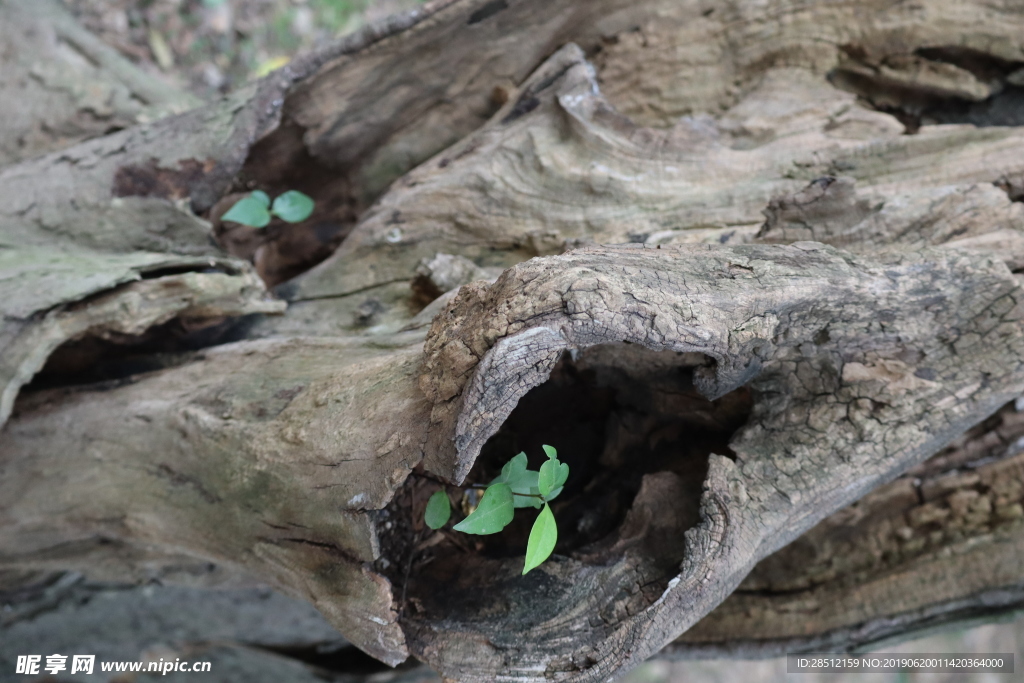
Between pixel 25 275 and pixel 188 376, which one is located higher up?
pixel 25 275

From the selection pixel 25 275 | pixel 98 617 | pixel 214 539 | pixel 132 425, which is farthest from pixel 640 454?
pixel 98 617

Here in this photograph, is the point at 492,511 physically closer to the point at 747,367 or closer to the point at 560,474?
the point at 560,474

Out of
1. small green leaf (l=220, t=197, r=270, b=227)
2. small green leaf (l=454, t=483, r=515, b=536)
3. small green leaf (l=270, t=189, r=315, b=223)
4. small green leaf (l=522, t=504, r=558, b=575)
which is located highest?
small green leaf (l=220, t=197, r=270, b=227)

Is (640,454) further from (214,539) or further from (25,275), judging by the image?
(25,275)

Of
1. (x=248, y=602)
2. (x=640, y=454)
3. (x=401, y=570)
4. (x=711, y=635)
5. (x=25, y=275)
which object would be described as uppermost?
(x=25, y=275)

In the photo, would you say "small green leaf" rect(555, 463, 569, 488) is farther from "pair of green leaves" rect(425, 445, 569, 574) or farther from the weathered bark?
the weathered bark

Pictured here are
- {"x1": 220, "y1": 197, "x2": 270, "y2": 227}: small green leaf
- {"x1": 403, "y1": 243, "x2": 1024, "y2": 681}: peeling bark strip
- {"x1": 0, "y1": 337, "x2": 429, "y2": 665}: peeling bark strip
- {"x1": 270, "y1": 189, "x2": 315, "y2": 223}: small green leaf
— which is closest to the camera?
{"x1": 403, "y1": 243, "x2": 1024, "y2": 681}: peeling bark strip

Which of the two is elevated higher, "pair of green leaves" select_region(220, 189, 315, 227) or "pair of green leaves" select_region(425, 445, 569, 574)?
"pair of green leaves" select_region(220, 189, 315, 227)

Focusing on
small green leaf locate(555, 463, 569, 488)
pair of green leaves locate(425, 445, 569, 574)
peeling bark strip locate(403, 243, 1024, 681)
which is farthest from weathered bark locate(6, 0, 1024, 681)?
small green leaf locate(555, 463, 569, 488)

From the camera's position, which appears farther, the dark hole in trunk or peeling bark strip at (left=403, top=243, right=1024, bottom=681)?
the dark hole in trunk
